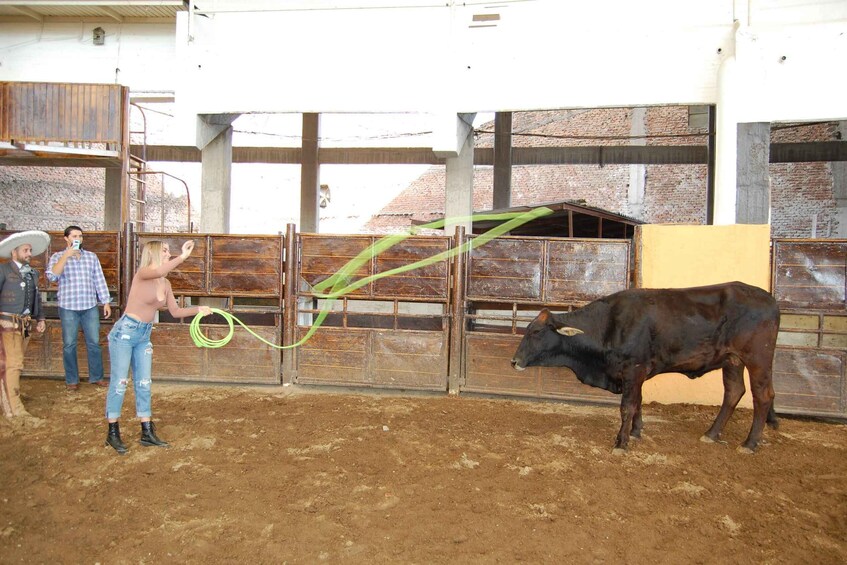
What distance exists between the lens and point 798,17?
7.44 metres

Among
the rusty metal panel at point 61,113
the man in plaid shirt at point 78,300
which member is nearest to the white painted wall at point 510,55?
the rusty metal panel at point 61,113

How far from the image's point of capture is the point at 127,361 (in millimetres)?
4746

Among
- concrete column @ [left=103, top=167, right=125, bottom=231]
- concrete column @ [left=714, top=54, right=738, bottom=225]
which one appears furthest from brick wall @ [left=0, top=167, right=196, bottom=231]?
concrete column @ [left=714, top=54, right=738, bottom=225]

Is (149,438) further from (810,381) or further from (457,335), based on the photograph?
(810,381)

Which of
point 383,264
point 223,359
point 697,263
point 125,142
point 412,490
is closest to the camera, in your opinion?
point 412,490

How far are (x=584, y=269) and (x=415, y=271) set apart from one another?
205 cm

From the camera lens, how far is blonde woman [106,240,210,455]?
467 cm

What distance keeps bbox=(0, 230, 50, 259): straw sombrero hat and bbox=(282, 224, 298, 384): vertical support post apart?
2.62m

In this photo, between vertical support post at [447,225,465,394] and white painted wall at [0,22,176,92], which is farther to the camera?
white painted wall at [0,22,176,92]

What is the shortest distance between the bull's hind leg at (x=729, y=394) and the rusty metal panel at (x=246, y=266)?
512 cm

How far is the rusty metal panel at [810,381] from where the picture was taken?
20.4ft

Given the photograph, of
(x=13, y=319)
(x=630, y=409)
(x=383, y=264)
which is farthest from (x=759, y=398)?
(x=13, y=319)

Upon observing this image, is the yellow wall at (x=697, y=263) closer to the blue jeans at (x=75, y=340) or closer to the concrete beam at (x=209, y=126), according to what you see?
the blue jeans at (x=75, y=340)

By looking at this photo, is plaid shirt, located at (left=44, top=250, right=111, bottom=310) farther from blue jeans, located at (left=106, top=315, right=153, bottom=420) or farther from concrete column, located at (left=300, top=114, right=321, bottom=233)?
concrete column, located at (left=300, top=114, right=321, bottom=233)
